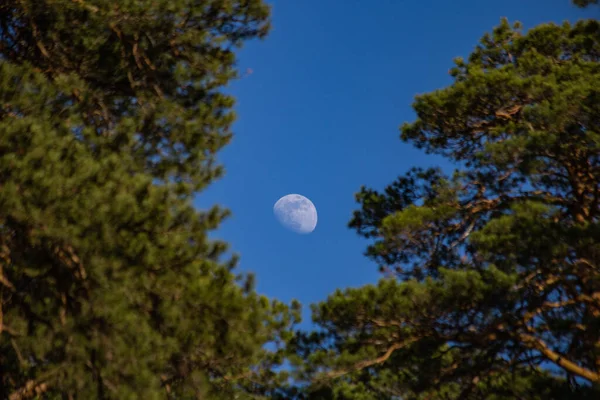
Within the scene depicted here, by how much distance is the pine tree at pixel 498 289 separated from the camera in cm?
716

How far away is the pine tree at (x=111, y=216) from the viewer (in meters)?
5.77

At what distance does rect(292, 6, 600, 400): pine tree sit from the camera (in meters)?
7.16

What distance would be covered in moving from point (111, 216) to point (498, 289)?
4638 millimetres

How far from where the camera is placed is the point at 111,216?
5863mm

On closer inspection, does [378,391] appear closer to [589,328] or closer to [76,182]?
[589,328]

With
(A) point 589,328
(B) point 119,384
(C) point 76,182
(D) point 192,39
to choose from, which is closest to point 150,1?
(D) point 192,39

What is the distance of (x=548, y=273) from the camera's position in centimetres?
752

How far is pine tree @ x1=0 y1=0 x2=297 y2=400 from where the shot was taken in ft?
18.9

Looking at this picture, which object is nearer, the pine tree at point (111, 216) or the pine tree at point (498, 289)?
the pine tree at point (111, 216)

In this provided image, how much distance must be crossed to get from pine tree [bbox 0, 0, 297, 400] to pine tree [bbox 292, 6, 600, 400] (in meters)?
1.61

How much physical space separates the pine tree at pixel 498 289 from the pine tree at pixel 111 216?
5.29ft

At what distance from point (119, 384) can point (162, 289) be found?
3.44 ft

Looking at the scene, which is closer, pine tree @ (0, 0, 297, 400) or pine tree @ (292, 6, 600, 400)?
pine tree @ (0, 0, 297, 400)

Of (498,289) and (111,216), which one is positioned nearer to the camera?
(111,216)
